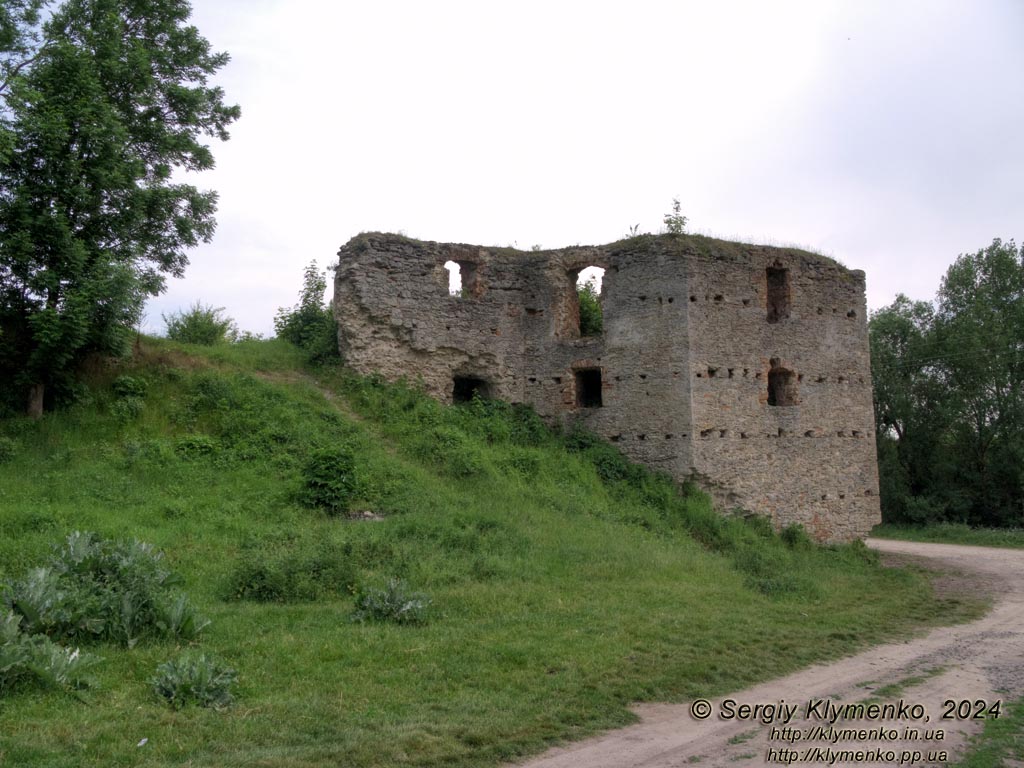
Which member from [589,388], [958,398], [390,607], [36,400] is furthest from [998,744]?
[958,398]

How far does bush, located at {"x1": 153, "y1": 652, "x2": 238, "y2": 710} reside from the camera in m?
A: 5.67

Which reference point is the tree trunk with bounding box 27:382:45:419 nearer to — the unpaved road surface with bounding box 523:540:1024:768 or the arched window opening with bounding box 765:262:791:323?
the unpaved road surface with bounding box 523:540:1024:768

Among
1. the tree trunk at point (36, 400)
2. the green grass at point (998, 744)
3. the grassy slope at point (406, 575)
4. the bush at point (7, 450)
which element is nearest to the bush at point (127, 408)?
the grassy slope at point (406, 575)

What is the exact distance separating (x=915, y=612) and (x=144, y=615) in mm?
10461

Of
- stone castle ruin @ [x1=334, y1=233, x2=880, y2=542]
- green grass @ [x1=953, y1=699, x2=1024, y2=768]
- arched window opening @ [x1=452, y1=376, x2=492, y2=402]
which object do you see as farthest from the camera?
arched window opening @ [x1=452, y1=376, x2=492, y2=402]

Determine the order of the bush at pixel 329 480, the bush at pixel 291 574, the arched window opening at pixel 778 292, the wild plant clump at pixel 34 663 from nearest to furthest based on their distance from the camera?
the wild plant clump at pixel 34 663 < the bush at pixel 291 574 < the bush at pixel 329 480 < the arched window opening at pixel 778 292

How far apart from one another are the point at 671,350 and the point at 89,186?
10.7 metres

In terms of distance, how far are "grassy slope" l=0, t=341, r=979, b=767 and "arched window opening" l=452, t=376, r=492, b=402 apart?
0.88 metres

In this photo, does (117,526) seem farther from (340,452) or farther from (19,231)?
(19,231)

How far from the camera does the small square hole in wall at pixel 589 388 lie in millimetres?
17703

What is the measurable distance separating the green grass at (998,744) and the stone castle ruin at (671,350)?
30.2 feet

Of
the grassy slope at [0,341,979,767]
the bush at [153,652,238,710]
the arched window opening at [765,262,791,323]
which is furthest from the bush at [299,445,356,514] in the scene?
the arched window opening at [765,262,791,323]

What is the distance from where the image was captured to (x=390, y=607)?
8133 mm

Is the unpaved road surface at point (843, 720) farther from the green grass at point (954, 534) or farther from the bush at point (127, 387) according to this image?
the green grass at point (954, 534)
